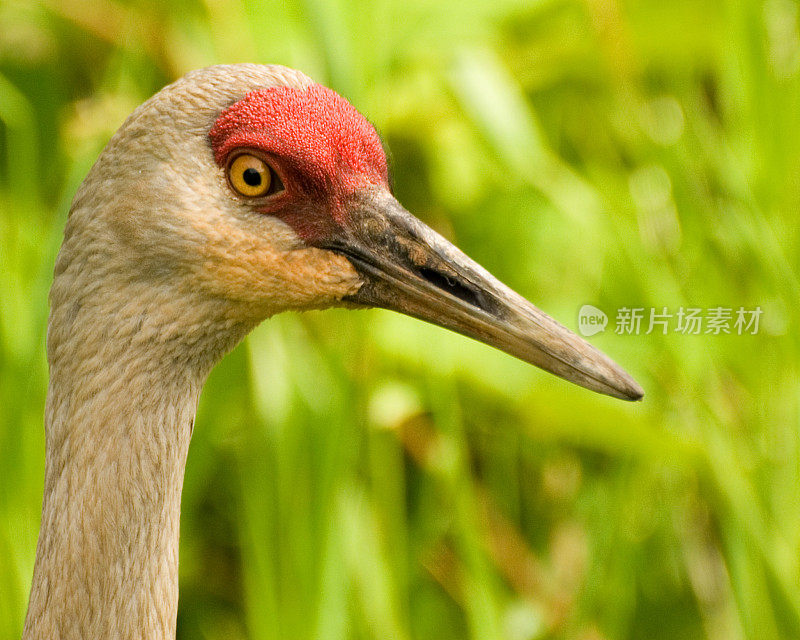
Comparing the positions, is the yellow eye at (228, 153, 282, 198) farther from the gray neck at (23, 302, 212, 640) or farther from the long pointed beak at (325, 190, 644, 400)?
the gray neck at (23, 302, 212, 640)

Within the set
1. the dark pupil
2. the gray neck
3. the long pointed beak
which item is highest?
the dark pupil

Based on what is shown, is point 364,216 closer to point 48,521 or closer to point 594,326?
point 48,521

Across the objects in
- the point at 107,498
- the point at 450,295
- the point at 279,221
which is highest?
the point at 279,221

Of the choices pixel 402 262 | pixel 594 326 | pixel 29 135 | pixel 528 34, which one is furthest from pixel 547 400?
pixel 29 135

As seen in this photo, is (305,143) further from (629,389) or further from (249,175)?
(629,389)

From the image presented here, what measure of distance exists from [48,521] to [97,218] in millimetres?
392

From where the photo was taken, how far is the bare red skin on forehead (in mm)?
1205

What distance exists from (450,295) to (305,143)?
27 centimetres

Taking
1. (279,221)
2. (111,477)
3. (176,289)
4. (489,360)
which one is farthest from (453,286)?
(489,360)

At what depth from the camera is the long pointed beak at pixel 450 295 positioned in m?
1.21

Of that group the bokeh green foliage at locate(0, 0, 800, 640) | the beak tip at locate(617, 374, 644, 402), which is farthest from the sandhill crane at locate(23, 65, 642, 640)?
the bokeh green foliage at locate(0, 0, 800, 640)

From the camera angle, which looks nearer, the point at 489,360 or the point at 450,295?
the point at 450,295

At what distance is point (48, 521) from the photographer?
1221 mm

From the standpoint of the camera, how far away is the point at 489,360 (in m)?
2.15
